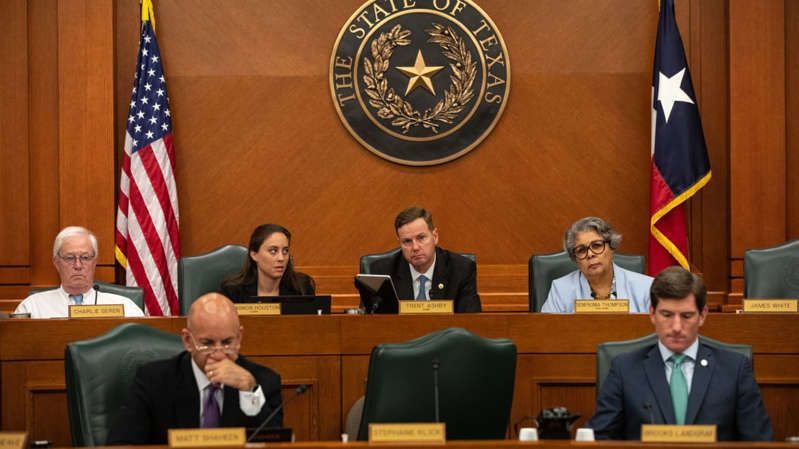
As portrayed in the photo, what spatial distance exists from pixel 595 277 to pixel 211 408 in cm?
226

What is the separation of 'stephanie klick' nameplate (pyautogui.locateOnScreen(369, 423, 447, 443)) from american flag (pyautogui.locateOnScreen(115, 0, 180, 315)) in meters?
4.12

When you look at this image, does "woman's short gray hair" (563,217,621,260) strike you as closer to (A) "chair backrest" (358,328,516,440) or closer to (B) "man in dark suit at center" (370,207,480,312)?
(B) "man in dark suit at center" (370,207,480,312)

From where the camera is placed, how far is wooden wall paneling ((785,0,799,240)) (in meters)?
7.12

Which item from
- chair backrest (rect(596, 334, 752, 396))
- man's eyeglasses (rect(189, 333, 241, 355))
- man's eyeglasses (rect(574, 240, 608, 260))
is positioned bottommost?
chair backrest (rect(596, 334, 752, 396))

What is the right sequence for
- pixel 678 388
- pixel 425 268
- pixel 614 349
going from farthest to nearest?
pixel 425 268
pixel 614 349
pixel 678 388

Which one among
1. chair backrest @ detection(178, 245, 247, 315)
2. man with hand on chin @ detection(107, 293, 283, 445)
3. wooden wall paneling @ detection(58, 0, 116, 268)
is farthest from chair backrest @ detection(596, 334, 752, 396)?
wooden wall paneling @ detection(58, 0, 116, 268)

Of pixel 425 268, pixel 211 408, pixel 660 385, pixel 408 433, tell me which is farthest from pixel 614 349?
pixel 425 268

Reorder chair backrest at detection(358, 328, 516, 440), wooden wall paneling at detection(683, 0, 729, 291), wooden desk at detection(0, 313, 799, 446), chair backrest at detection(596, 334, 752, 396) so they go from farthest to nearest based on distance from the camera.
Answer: wooden wall paneling at detection(683, 0, 729, 291) < wooden desk at detection(0, 313, 799, 446) < chair backrest at detection(596, 334, 752, 396) < chair backrest at detection(358, 328, 516, 440)

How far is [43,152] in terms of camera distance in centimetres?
717

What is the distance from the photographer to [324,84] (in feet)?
24.2

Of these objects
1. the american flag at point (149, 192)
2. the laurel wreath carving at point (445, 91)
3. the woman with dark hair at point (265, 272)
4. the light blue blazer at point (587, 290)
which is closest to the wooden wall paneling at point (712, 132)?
the laurel wreath carving at point (445, 91)

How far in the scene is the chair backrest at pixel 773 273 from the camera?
18.5 feet

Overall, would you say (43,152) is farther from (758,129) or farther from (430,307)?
(758,129)

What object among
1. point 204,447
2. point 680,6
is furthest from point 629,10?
point 204,447
